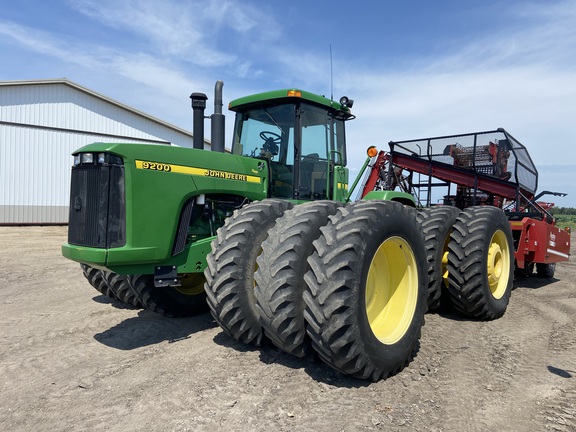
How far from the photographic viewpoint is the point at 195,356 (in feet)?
12.4

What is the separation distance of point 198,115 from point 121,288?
2308mm

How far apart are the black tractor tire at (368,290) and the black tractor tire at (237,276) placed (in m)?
0.76

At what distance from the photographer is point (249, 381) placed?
3.24 metres

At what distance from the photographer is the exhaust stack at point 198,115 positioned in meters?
4.94

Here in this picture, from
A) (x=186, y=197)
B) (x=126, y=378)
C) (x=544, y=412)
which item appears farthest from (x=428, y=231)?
(x=126, y=378)

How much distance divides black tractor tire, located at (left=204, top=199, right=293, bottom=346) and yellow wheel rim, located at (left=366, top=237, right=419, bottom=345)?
1053 mm

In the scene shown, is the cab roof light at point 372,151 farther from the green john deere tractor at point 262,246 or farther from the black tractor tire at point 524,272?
the black tractor tire at point 524,272

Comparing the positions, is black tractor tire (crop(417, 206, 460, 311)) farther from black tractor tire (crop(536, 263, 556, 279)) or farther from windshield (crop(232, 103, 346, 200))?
black tractor tire (crop(536, 263, 556, 279))

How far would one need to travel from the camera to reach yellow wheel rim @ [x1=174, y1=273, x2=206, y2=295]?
4933 millimetres

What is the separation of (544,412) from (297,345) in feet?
5.82

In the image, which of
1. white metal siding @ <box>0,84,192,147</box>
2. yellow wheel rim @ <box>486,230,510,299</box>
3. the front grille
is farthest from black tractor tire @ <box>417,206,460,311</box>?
white metal siding @ <box>0,84,192,147</box>

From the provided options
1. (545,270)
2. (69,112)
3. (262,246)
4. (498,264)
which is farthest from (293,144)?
(69,112)

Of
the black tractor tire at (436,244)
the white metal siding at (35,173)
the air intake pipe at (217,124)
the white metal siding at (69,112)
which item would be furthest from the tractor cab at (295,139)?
the white metal siding at (69,112)

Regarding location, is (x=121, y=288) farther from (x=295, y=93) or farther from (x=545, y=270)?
(x=545, y=270)
